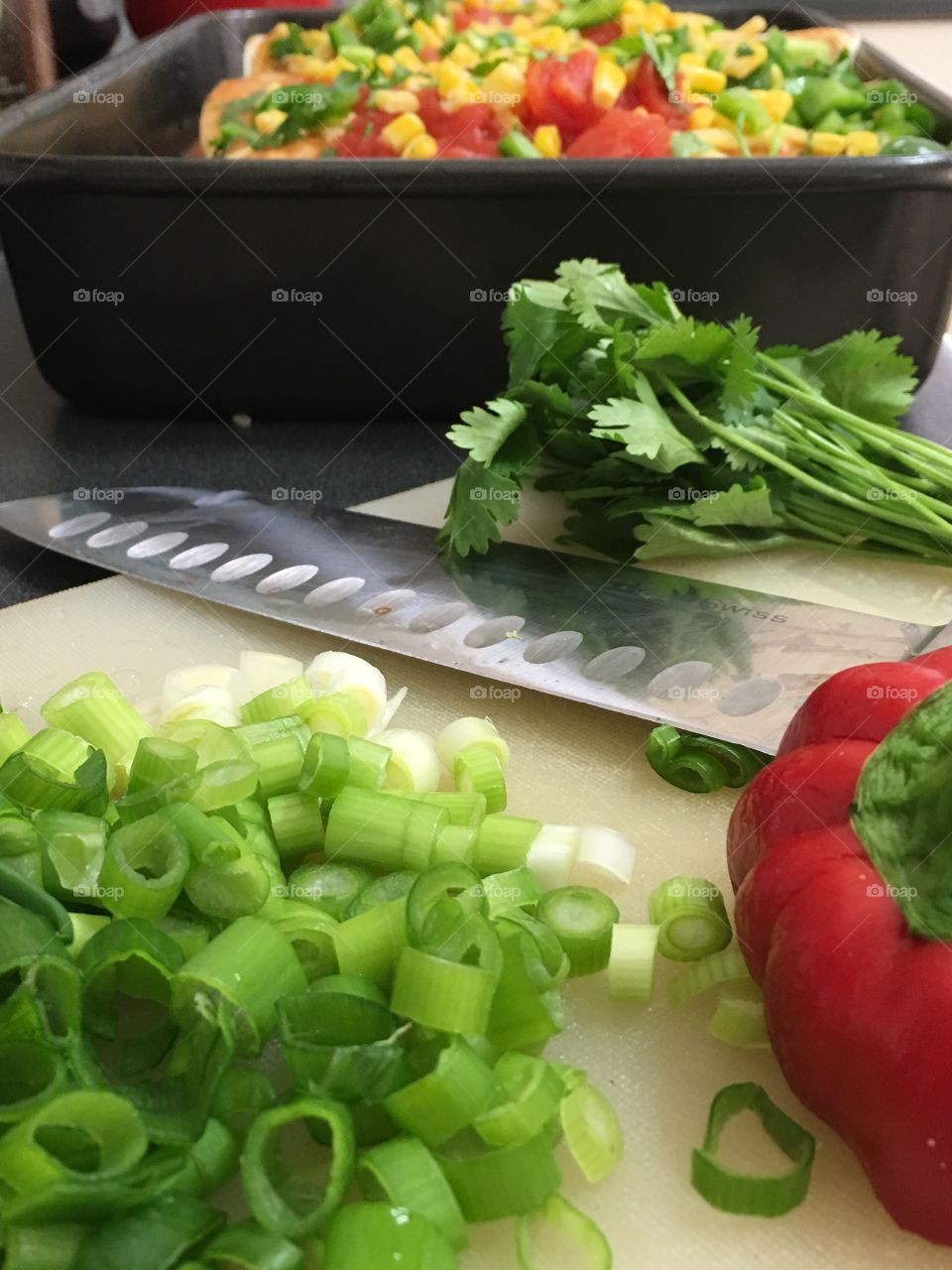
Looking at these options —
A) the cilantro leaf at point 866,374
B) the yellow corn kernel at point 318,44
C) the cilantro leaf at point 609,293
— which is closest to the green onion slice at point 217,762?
the cilantro leaf at point 609,293

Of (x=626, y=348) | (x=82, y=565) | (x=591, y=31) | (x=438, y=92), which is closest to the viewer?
(x=626, y=348)

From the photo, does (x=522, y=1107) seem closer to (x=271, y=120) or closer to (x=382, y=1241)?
(x=382, y=1241)

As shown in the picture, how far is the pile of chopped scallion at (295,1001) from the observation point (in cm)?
64

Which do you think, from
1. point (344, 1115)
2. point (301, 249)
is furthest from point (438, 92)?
point (344, 1115)

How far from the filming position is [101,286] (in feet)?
4.72

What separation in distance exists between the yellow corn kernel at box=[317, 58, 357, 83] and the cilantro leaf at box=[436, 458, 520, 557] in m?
0.90

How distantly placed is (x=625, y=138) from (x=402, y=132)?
31 centimetres

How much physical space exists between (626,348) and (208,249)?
0.55 metres

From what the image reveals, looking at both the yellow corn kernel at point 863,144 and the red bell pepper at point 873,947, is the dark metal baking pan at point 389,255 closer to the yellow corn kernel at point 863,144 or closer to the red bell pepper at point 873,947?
the yellow corn kernel at point 863,144

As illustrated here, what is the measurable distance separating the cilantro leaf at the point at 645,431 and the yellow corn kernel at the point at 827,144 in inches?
25.8

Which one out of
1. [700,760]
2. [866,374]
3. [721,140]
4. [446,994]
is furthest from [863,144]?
[446,994]

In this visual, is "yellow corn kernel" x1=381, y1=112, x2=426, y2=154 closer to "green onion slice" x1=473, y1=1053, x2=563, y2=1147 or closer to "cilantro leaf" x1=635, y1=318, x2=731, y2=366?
"cilantro leaf" x1=635, y1=318, x2=731, y2=366

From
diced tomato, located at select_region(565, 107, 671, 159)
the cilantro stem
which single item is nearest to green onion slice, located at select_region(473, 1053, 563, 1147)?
the cilantro stem

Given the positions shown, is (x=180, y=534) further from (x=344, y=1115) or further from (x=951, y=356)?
(x=951, y=356)
